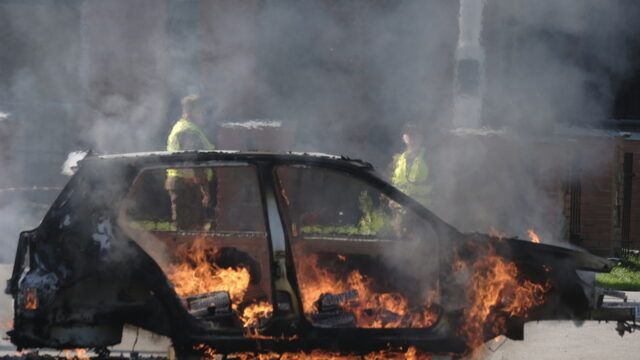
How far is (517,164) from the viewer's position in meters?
11.5

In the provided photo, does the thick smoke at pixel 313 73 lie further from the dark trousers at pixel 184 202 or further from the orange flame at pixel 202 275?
the orange flame at pixel 202 275

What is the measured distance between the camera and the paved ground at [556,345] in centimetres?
551

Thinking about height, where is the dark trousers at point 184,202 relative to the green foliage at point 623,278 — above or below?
Answer: above

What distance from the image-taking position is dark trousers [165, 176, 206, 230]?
28.1 feet

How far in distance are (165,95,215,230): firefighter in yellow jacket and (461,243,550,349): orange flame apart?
4.94 meters

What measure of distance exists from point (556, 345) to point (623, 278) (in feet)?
14.3

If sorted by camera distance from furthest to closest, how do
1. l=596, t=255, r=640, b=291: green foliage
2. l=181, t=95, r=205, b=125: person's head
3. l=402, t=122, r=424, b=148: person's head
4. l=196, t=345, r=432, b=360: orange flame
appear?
l=402, t=122, r=424, b=148: person's head → l=596, t=255, r=640, b=291: green foliage → l=181, t=95, r=205, b=125: person's head → l=196, t=345, r=432, b=360: orange flame

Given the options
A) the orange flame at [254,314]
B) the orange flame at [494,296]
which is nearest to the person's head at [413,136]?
the orange flame at [494,296]

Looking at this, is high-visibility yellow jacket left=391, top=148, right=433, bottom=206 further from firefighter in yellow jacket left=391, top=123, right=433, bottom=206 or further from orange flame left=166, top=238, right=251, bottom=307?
orange flame left=166, top=238, right=251, bottom=307

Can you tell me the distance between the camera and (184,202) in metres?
8.68

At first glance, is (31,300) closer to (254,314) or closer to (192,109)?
(254,314)

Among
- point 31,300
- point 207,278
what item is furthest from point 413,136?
point 31,300

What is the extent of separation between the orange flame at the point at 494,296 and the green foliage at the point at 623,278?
5052mm

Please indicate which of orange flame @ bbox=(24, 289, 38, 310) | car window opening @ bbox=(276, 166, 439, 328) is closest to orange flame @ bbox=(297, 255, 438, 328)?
car window opening @ bbox=(276, 166, 439, 328)
